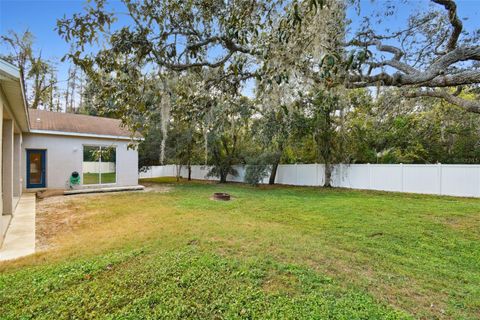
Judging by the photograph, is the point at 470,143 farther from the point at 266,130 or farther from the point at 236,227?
the point at 236,227

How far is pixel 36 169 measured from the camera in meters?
10.4

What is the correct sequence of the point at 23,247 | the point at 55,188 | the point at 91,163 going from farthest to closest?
the point at 91,163
the point at 55,188
the point at 23,247

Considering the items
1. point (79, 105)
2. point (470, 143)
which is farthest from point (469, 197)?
point (79, 105)

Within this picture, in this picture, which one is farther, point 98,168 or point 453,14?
point 98,168

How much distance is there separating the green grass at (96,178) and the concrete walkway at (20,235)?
12.6 feet

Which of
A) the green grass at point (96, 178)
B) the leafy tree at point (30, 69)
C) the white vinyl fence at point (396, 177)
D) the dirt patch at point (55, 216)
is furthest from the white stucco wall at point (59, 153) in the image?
the white vinyl fence at point (396, 177)

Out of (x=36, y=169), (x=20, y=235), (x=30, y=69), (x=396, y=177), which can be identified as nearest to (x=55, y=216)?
(x=20, y=235)

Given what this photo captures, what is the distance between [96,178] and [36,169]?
2.10 m

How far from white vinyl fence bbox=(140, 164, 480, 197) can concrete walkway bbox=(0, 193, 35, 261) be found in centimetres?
1154

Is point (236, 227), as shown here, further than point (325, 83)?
Yes

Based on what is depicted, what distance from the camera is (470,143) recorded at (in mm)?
11672

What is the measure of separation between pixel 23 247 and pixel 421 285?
5.62 metres

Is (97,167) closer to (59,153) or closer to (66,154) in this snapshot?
(66,154)

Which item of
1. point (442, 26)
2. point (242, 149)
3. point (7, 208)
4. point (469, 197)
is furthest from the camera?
point (242, 149)
